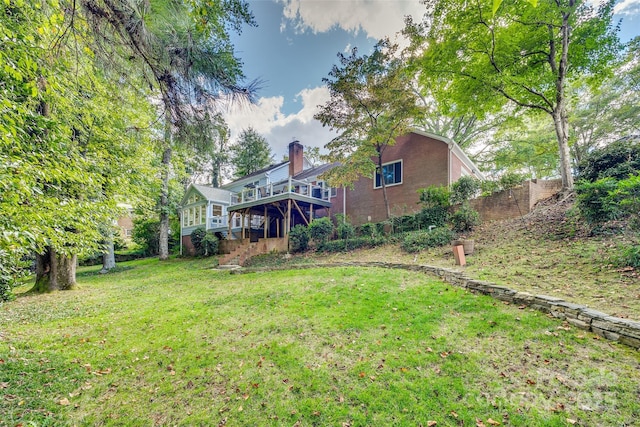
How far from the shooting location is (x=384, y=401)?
2.96 m

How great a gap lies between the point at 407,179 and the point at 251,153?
25.6 m

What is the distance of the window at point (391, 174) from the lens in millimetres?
15008

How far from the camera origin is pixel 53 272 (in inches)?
368

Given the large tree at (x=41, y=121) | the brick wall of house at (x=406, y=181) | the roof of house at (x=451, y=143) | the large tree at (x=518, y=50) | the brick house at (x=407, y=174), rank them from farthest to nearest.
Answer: the brick wall of house at (x=406, y=181), the brick house at (x=407, y=174), the roof of house at (x=451, y=143), the large tree at (x=518, y=50), the large tree at (x=41, y=121)

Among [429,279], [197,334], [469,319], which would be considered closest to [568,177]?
[429,279]

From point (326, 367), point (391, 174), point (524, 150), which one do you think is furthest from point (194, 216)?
point (524, 150)

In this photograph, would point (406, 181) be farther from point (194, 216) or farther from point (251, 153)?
point (251, 153)

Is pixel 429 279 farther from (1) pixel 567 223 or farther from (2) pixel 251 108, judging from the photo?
(2) pixel 251 108

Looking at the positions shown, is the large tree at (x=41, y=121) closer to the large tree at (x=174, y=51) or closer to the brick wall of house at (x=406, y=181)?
the large tree at (x=174, y=51)

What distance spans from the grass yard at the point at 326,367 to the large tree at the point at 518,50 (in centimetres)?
959

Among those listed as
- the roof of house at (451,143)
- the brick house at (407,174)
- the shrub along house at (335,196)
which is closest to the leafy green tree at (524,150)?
the shrub along house at (335,196)

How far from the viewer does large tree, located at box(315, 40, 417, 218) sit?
1229cm

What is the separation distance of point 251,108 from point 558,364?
16.5 ft

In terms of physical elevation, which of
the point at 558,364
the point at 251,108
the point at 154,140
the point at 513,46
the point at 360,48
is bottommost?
the point at 558,364
